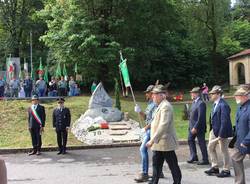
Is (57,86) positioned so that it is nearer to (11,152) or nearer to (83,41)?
(83,41)

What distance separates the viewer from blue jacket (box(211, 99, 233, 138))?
30.9ft

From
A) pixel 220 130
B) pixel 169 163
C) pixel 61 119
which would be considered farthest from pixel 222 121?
pixel 61 119

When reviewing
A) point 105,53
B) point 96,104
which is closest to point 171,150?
point 96,104

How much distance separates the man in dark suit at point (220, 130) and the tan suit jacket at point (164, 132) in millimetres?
1888

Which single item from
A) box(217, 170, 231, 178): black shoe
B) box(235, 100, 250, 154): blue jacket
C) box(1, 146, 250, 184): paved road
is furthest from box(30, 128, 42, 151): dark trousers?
box(235, 100, 250, 154): blue jacket

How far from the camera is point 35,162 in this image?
1200 cm

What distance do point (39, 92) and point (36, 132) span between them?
13.1 meters

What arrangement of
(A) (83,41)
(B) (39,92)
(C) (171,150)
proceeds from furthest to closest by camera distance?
1. (A) (83,41)
2. (B) (39,92)
3. (C) (171,150)

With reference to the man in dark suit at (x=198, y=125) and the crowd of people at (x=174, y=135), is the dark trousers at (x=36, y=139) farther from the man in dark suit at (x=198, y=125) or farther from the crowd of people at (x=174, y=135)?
the crowd of people at (x=174, y=135)

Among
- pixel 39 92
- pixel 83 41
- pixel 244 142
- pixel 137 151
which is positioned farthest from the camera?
pixel 83 41

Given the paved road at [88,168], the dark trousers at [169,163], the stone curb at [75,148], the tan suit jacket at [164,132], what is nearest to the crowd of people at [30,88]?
the stone curb at [75,148]

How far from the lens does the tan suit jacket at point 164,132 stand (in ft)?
25.7

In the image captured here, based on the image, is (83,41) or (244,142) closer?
(244,142)

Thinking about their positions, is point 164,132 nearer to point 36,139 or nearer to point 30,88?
point 36,139
